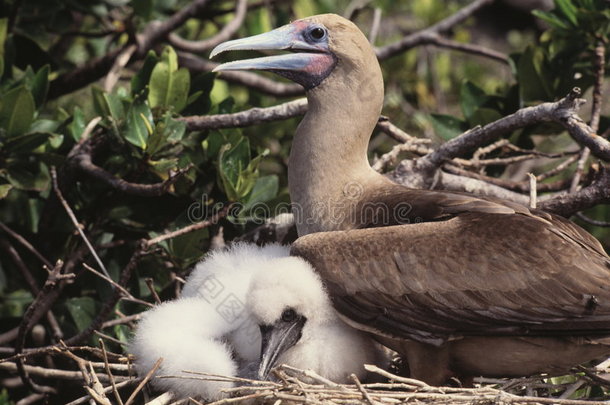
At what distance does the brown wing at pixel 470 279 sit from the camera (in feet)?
11.1

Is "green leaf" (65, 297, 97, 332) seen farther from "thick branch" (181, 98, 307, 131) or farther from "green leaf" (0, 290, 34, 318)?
"thick branch" (181, 98, 307, 131)

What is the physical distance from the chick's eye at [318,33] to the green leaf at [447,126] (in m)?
1.03

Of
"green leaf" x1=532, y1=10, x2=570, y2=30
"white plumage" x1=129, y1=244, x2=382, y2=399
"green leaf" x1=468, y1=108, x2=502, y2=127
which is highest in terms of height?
"green leaf" x1=532, y1=10, x2=570, y2=30

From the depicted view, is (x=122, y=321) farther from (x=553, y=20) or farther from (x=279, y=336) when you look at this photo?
(x=553, y=20)

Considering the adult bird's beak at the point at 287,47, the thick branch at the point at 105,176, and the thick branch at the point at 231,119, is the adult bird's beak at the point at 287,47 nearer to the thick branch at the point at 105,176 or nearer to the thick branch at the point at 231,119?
the thick branch at the point at 231,119

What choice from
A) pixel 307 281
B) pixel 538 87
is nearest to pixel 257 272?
pixel 307 281

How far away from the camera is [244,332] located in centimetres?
388

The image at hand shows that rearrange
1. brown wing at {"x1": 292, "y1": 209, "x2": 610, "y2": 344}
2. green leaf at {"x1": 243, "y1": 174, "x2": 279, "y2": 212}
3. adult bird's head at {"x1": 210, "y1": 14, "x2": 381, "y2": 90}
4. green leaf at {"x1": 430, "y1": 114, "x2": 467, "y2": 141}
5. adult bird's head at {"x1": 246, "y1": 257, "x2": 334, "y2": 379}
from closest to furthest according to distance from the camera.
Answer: brown wing at {"x1": 292, "y1": 209, "x2": 610, "y2": 344}, adult bird's head at {"x1": 246, "y1": 257, "x2": 334, "y2": 379}, adult bird's head at {"x1": 210, "y1": 14, "x2": 381, "y2": 90}, green leaf at {"x1": 243, "y1": 174, "x2": 279, "y2": 212}, green leaf at {"x1": 430, "y1": 114, "x2": 467, "y2": 141}

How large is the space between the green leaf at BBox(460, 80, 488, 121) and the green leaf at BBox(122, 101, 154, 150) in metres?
1.74

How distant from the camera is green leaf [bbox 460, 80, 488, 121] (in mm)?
4984

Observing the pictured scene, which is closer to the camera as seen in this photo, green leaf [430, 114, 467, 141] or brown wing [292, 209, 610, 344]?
brown wing [292, 209, 610, 344]

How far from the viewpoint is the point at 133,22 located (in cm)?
539

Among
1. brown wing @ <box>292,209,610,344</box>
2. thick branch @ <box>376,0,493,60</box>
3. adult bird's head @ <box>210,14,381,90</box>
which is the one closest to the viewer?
brown wing @ <box>292,209,610,344</box>

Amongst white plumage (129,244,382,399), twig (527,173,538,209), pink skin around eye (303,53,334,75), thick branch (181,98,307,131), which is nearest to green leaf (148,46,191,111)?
thick branch (181,98,307,131)
